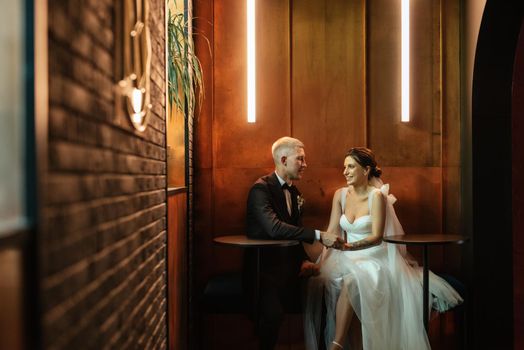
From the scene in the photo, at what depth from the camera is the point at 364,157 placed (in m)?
3.87

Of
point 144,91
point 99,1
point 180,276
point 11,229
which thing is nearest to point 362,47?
point 180,276

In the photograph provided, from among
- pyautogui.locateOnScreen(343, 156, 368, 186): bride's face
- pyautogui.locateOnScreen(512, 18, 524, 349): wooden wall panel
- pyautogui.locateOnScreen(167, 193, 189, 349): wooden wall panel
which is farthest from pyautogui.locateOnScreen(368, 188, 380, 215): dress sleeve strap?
pyautogui.locateOnScreen(167, 193, 189, 349): wooden wall panel

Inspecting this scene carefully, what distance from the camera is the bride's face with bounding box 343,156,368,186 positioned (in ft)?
12.8

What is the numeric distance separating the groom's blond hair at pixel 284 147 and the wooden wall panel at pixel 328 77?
1.22 feet

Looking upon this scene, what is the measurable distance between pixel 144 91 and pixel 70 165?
2.75ft

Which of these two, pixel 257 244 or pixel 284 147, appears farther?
pixel 284 147

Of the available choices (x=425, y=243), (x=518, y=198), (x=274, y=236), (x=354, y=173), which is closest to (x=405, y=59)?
(x=354, y=173)

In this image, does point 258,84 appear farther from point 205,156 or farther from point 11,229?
point 11,229

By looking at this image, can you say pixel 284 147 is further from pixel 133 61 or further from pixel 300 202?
pixel 133 61

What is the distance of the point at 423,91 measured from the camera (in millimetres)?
4293

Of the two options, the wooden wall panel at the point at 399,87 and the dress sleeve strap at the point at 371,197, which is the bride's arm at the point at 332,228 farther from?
the wooden wall panel at the point at 399,87

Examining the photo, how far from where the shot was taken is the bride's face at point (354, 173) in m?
3.89

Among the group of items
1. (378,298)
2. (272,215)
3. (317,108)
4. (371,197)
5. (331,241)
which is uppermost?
(317,108)

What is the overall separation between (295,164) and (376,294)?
3.42ft
